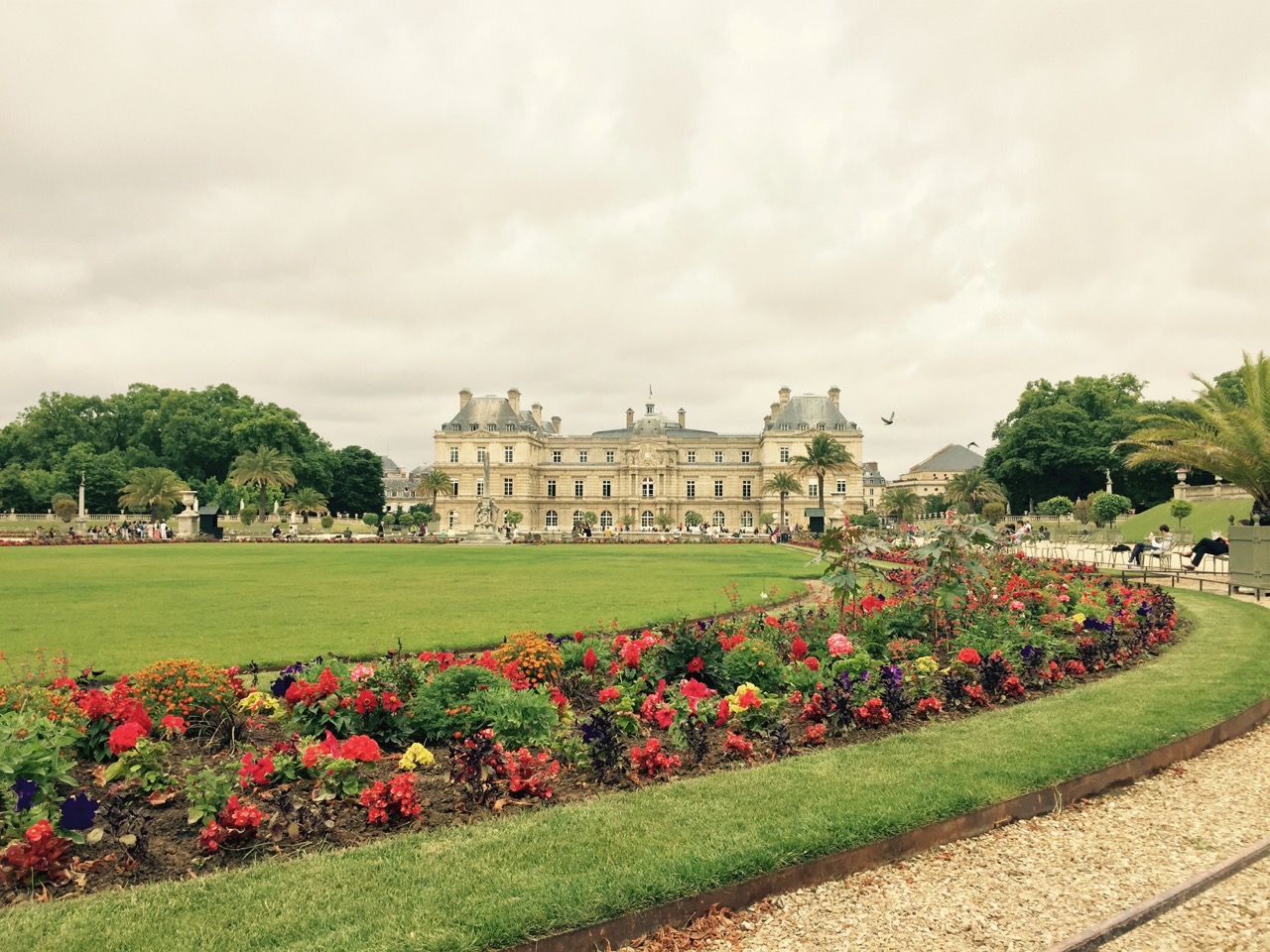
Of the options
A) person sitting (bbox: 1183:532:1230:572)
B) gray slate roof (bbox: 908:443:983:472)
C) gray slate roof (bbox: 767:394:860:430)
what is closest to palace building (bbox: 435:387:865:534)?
gray slate roof (bbox: 767:394:860:430)

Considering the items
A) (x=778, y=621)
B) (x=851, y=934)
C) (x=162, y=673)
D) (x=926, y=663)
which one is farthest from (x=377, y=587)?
(x=851, y=934)

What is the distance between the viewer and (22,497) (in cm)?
7250

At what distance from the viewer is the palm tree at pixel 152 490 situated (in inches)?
2650

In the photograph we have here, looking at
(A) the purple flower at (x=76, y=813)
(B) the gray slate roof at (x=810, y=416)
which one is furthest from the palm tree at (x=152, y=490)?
(A) the purple flower at (x=76, y=813)

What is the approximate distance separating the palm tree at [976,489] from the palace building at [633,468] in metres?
12.9

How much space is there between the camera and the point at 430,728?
6367mm

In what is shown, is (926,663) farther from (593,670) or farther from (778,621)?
(593,670)

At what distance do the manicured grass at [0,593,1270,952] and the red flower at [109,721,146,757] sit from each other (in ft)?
5.00

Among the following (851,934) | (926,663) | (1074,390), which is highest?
(1074,390)

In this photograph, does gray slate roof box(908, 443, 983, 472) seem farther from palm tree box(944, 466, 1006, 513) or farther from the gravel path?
the gravel path

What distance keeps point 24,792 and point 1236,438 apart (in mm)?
20601

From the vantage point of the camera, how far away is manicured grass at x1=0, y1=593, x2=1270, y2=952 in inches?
149

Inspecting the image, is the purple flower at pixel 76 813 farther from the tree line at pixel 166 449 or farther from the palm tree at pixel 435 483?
the palm tree at pixel 435 483

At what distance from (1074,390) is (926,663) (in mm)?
71203
